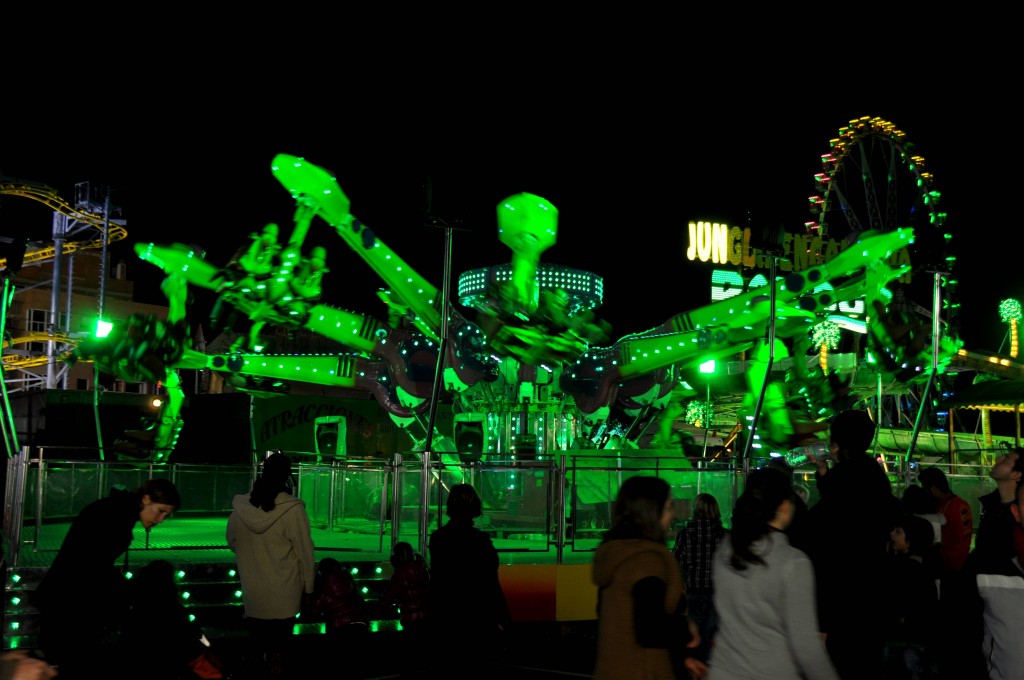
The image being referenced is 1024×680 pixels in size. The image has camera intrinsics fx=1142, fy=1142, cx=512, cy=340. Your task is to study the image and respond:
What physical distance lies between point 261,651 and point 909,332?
1263cm

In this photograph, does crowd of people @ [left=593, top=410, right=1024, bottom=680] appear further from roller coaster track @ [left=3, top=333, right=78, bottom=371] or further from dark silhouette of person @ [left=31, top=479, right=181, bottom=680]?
roller coaster track @ [left=3, top=333, right=78, bottom=371]

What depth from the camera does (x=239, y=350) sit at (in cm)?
1800

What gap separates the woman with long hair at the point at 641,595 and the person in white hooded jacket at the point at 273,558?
300 centimetres

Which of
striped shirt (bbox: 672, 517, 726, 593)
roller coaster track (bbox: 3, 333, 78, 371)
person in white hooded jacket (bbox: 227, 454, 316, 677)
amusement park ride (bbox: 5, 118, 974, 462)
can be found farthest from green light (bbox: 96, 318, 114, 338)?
roller coaster track (bbox: 3, 333, 78, 371)

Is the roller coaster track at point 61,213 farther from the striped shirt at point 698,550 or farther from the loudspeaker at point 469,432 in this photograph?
the striped shirt at point 698,550

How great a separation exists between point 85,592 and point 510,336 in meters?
11.5

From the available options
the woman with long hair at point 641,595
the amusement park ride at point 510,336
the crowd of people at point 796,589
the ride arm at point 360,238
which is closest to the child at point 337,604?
the amusement park ride at point 510,336

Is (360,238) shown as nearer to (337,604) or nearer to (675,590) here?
(337,604)

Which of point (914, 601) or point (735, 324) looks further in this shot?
point (735, 324)

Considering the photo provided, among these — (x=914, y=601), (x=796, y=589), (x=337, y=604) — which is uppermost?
(x=796, y=589)

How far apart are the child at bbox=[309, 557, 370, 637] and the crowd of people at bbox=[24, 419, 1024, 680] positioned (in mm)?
3533

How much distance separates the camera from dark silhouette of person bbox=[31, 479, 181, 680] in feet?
19.0

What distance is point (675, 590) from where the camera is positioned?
470 centimetres

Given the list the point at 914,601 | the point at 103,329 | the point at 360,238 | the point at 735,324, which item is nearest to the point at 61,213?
the point at 103,329
